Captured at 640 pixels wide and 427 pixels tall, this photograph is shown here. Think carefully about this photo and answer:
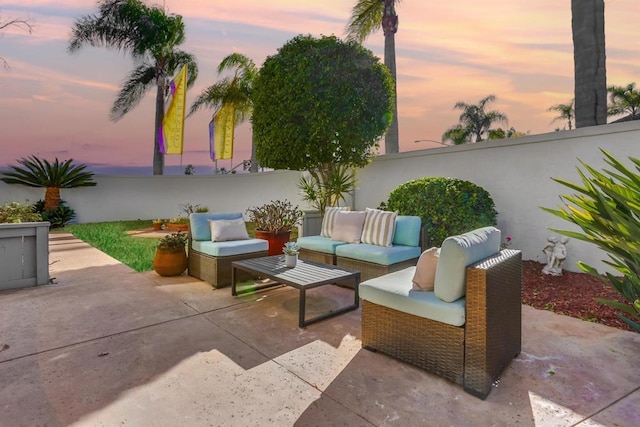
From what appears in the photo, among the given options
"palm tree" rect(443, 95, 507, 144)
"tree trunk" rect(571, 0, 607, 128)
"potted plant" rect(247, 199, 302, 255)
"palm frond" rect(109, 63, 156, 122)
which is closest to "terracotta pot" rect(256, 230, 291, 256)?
"potted plant" rect(247, 199, 302, 255)

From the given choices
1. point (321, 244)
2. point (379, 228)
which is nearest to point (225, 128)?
point (321, 244)

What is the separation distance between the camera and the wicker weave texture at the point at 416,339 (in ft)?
7.09

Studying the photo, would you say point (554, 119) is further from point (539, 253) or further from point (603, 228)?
point (603, 228)

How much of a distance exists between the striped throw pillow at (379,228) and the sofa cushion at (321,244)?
1.18 ft

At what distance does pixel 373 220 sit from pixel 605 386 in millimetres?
2910

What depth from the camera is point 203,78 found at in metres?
16.1

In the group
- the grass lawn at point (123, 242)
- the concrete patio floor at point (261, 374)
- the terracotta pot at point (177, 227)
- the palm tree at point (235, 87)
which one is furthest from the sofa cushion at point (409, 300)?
the palm tree at point (235, 87)

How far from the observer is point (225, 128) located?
1298cm

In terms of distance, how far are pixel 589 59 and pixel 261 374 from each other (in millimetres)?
6763

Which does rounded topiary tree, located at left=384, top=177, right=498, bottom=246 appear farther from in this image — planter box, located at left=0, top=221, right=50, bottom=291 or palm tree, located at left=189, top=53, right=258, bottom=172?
palm tree, located at left=189, top=53, right=258, bottom=172

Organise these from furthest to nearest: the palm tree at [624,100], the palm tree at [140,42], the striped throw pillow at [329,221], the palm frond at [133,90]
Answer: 1. the palm tree at [624,100]
2. the palm frond at [133,90]
3. the palm tree at [140,42]
4. the striped throw pillow at [329,221]

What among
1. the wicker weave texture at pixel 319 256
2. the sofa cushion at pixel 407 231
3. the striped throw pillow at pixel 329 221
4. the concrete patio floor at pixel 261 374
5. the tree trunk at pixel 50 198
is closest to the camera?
the concrete patio floor at pixel 261 374

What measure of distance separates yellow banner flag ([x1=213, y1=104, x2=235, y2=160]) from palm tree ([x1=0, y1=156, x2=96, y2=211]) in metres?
4.66

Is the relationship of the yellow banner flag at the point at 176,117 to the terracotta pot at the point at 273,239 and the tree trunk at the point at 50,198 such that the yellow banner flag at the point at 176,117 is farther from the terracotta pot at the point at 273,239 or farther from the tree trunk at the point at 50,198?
the terracotta pot at the point at 273,239
